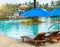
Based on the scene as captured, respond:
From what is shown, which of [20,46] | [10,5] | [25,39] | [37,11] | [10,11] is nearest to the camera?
[20,46]

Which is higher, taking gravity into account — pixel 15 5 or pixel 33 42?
pixel 33 42

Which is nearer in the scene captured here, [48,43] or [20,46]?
[20,46]

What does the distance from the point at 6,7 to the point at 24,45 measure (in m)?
55.5

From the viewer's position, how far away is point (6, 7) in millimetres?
64062

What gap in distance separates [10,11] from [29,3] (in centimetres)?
969

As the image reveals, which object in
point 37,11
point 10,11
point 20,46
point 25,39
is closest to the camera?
point 20,46

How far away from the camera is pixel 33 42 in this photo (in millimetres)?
10148

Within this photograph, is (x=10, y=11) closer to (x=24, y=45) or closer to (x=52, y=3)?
(x=52, y=3)

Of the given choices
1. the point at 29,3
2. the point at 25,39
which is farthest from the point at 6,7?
the point at 25,39

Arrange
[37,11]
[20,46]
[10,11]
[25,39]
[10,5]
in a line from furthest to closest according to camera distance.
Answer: [10,5] < [10,11] < [25,39] < [37,11] < [20,46]

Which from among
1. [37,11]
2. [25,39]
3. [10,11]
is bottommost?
[10,11]

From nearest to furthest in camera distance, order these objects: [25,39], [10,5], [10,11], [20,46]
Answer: [20,46], [25,39], [10,11], [10,5]

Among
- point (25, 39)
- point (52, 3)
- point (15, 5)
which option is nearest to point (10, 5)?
point (15, 5)

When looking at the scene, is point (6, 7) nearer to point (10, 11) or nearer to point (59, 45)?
point (10, 11)
